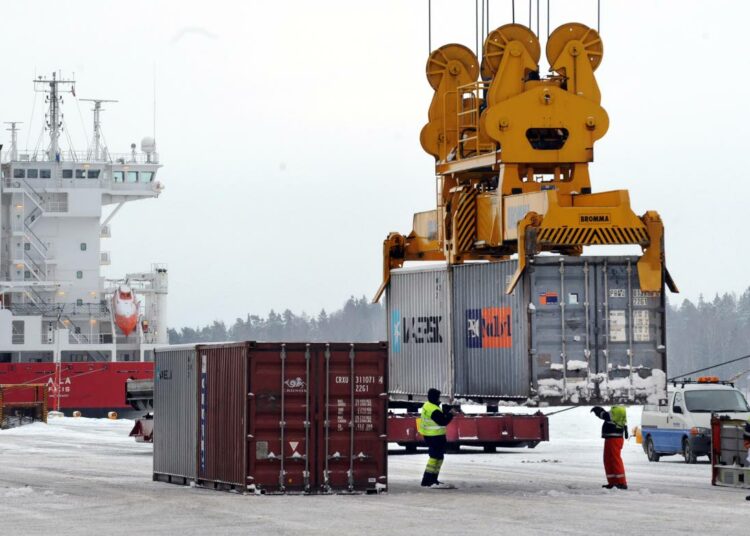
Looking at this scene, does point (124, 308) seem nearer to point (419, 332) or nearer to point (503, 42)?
point (419, 332)

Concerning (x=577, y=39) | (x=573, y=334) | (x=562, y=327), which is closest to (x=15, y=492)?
Result: (x=562, y=327)

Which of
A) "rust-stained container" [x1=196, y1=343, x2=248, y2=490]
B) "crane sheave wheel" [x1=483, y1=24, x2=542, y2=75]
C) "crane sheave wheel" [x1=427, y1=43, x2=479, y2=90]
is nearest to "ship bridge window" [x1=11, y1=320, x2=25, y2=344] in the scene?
"crane sheave wheel" [x1=427, y1=43, x2=479, y2=90]

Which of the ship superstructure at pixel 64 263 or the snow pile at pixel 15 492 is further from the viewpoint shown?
the ship superstructure at pixel 64 263

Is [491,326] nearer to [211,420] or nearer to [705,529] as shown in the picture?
[211,420]

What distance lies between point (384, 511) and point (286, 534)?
→ 2897 millimetres

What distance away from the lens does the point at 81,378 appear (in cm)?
6166

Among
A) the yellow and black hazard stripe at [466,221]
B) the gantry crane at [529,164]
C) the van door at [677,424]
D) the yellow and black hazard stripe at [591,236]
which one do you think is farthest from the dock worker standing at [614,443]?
the van door at [677,424]

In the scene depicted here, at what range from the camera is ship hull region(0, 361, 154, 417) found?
61250 millimetres

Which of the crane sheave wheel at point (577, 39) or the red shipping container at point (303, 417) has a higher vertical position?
the crane sheave wheel at point (577, 39)

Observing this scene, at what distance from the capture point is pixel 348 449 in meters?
21.5

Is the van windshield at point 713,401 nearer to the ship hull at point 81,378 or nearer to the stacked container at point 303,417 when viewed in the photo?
the stacked container at point 303,417

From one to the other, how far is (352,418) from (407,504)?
8.46 feet

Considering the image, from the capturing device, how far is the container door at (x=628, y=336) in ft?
72.4

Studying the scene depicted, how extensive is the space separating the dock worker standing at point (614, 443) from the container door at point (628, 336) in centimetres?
29
